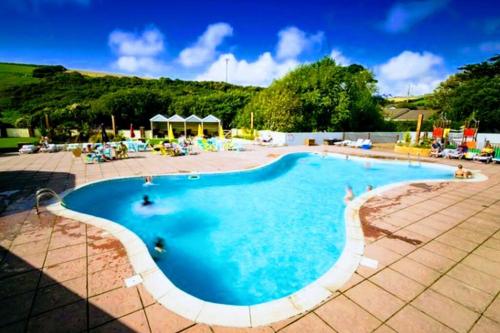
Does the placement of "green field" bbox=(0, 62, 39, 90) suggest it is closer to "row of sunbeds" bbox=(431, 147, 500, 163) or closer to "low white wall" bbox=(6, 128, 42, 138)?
"low white wall" bbox=(6, 128, 42, 138)

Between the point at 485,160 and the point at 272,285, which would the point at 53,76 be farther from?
the point at 485,160

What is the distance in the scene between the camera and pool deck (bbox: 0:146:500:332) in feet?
8.16

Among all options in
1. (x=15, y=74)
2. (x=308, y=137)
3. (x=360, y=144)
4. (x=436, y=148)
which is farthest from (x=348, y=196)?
(x=15, y=74)

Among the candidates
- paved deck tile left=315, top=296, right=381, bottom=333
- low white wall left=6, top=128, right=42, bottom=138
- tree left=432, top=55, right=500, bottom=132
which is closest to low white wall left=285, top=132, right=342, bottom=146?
tree left=432, top=55, right=500, bottom=132

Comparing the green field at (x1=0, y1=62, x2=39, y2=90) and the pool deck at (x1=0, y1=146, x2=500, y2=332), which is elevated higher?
the green field at (x1=0, y1=62, x2=39, y2=90)

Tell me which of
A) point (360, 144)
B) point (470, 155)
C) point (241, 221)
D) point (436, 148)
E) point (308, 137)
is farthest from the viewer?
point (308, 137)

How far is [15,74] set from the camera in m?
43.3

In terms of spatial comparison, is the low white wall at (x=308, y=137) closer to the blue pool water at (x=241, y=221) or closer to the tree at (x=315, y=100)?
the tree at (x=315, y=100)

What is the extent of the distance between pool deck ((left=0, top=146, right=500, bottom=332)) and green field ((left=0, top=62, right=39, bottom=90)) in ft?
158

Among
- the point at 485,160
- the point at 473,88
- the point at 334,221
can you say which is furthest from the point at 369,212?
the point at 473,88

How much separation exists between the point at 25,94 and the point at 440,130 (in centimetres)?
4973

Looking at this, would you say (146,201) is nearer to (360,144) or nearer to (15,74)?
(360,144)

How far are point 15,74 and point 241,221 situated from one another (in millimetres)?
58768

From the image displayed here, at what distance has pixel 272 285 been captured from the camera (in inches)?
174
